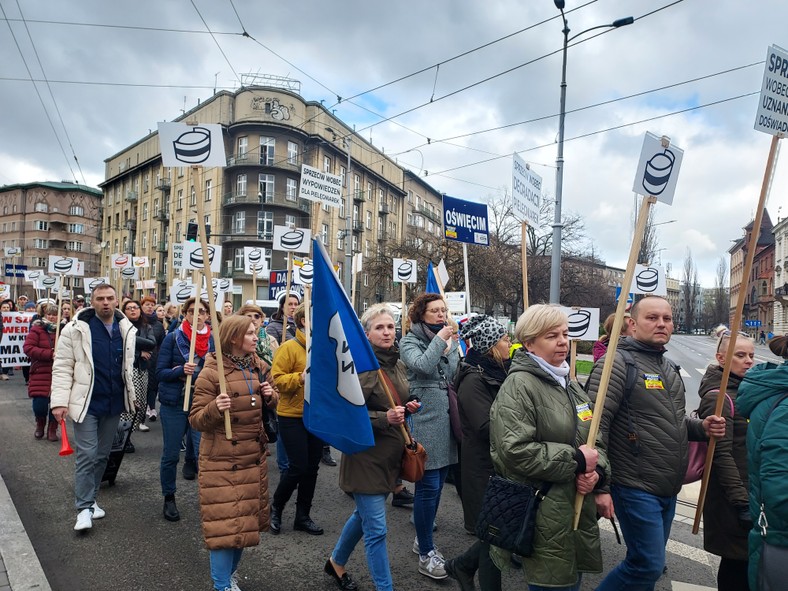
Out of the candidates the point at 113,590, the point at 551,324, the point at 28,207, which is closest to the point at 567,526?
the point at 551,324

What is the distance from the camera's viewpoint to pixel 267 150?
1694 inches

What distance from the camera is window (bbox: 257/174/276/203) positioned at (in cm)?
4309

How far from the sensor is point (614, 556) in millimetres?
4289

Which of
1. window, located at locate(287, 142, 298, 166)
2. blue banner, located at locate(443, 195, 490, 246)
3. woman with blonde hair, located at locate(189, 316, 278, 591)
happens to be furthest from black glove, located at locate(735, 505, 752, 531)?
window, located at locate(287, 142, 298, 166)

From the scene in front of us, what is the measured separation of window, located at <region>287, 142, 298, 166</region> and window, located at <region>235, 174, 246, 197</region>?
3.88m

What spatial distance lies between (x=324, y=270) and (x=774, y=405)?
2367 millimetres

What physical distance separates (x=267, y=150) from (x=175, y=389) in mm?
40533

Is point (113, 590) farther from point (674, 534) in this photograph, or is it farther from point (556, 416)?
point (674, 534)

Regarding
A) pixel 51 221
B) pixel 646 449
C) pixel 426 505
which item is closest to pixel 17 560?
pixel 426 505

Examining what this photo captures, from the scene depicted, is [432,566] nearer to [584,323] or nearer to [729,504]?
[729,504]

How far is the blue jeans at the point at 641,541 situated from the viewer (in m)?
2.88

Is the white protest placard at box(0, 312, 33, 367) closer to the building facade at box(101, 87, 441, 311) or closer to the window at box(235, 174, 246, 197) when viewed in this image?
the building facade at box(101, 87, 441, 311)

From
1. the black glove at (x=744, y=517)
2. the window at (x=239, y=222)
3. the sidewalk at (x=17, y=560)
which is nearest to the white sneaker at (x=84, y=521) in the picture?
the sidewalk at (x=17, y=560)

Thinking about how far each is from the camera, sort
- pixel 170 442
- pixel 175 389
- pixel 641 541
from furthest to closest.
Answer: pixel 175 389 → pixel 170 442 → pixel 641 541
